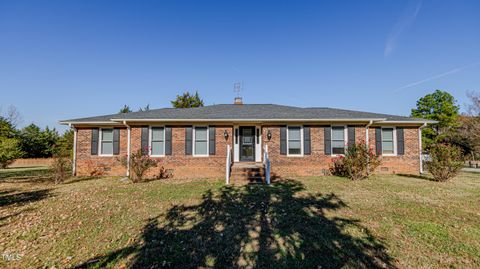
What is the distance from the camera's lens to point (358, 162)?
30.6 ft

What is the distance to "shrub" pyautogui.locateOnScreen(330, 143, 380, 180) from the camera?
9.31 metres

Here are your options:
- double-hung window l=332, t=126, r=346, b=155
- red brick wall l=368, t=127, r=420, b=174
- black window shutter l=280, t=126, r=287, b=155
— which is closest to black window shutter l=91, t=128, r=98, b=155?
black window shutter l=280, t=126, r=287, b=155

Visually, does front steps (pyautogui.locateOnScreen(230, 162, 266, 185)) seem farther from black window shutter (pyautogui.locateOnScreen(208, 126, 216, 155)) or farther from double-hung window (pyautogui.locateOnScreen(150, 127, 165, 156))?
double-hung window (pyautogui.locateOnScreen(150, 127, 165, 156))

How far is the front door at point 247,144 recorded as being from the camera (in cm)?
1134

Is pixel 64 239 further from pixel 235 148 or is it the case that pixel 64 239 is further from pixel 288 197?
pixel 235 148

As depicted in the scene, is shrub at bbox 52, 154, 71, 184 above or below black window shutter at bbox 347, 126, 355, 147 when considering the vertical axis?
below

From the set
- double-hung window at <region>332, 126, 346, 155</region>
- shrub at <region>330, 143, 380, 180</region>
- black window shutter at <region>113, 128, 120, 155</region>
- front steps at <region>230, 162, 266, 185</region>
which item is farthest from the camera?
black window shutter at <region>113, 128, 120, 155</region>

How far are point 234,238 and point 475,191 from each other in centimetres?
932

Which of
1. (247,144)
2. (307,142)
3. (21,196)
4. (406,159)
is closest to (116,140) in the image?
(21,196)

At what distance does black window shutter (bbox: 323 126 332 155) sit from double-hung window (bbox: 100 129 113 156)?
11.8m

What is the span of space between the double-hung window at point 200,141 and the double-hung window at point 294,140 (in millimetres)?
4383

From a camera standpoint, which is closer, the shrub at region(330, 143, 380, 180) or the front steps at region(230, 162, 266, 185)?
the front steps at region(230, 162, 266, 185)

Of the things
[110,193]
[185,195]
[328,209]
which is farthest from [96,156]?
[328,209]

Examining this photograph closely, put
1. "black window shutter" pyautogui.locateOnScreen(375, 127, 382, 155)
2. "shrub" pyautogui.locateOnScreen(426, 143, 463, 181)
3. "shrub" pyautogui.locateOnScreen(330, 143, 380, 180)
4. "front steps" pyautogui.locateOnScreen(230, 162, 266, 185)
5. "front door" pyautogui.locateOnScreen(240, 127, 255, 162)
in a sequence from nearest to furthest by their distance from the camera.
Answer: "shrub" pyautogui.locateOnScreen(426, 143, 463, 181)
"front steps" pyautogui.locateOnScreen(230, 162, 266, 185)
"shrub" pyautogui.locateOnScreen(330, 143, 380, 180)
"black window shutter" pyautogui.locateOnScreen(375, 127, 382, 155)
"front door" pyautogui.locateOnScreen(240, 127, 255, 162)
